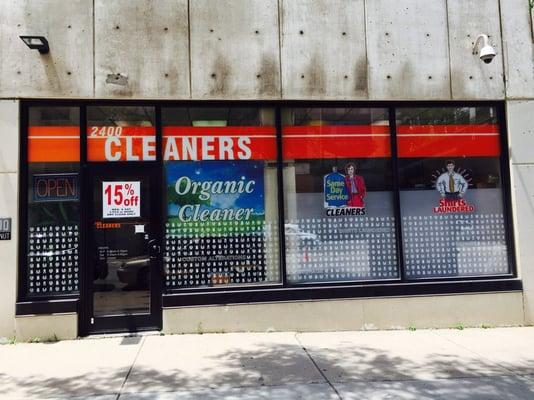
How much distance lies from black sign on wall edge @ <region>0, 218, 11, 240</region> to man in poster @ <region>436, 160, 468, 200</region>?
20.6 ft

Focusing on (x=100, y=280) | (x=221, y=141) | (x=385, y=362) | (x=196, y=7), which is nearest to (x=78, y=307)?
(x=100, y=280)

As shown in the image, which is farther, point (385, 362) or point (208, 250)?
Answer: point (208, 250)

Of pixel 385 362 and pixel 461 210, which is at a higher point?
pixel 461 210

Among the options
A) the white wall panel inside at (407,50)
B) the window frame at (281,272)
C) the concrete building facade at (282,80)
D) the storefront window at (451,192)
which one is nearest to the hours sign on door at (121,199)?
the window frame at (281,272)

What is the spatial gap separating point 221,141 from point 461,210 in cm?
389

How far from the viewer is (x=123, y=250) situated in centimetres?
692

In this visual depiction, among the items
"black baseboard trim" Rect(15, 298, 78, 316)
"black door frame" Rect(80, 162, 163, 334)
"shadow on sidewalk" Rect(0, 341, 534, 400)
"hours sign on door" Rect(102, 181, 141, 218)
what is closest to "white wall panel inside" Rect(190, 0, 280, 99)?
"black door frame" Rect(80, 162, 163, 334)

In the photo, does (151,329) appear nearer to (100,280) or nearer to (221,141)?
(100,280)

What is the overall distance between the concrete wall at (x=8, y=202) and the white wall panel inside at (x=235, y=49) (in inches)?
100

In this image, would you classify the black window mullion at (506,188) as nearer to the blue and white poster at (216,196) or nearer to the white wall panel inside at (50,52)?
the blue and white poster at (216,196)

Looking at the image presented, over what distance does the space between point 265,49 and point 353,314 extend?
4.13 metres

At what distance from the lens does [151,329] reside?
693 centimetres

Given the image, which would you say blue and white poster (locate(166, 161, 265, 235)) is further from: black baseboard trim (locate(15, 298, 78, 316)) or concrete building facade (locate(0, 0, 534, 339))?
black baseboard trim (locate(15, 298, 78, 316))

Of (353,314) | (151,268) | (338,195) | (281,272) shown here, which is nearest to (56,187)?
(151,268)
